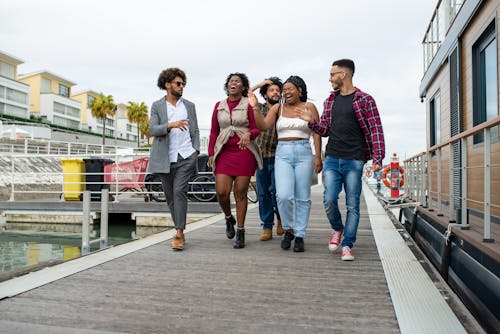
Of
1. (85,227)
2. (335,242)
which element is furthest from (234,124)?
(85,227)

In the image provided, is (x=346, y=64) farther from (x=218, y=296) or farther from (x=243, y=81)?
(x=218, y=296)

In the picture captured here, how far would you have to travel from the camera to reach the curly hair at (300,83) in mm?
4055

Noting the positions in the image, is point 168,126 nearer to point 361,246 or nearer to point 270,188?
point 270,188

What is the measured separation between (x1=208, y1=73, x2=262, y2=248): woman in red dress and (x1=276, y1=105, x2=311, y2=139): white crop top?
0.88 feet

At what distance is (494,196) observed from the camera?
15.3ft

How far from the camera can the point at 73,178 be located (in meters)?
9.67

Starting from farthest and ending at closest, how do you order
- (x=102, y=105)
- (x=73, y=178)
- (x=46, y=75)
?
(x=46, y=75) → (x=102, y=105) → (x=73, y=178)

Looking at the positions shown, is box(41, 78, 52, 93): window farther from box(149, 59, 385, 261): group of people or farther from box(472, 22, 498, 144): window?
box(472, 22, 498, 144): window

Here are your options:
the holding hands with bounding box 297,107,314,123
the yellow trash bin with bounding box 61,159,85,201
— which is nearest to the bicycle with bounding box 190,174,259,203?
the yellow trash bin with bounding box 61,159,85,201

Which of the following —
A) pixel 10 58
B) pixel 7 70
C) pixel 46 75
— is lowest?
pixel 7 70

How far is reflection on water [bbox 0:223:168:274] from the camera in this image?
6.24 metres

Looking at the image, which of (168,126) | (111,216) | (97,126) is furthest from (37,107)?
(168,126)

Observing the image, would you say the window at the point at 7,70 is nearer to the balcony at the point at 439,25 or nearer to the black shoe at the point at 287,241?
the balcony at the point at 439,25

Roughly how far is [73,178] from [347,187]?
7.81m
